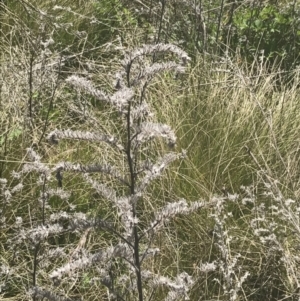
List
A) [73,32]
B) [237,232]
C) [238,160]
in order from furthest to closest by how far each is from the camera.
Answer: [73,32]
[238,160]
[237,232]

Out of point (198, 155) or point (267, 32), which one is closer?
point (198, 155)

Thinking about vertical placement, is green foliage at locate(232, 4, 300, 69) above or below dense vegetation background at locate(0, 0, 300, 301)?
above

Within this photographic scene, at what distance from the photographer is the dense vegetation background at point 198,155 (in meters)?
2.43

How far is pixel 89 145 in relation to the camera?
123 inches

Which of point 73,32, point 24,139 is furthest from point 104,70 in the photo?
point 24,139

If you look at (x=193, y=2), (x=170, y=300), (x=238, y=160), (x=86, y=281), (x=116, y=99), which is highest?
(x=116, y=99)

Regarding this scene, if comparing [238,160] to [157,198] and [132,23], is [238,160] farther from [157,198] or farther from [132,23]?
[132,23]

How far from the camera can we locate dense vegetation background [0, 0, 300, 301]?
2434mm

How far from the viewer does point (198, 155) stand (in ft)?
9.89

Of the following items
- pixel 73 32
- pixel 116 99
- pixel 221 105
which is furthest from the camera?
pixel 73 32

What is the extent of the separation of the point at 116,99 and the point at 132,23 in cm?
303

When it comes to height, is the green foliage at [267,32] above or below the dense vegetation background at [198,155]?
above

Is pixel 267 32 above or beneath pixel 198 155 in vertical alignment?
above

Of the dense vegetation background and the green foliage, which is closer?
the dense vegetation background
